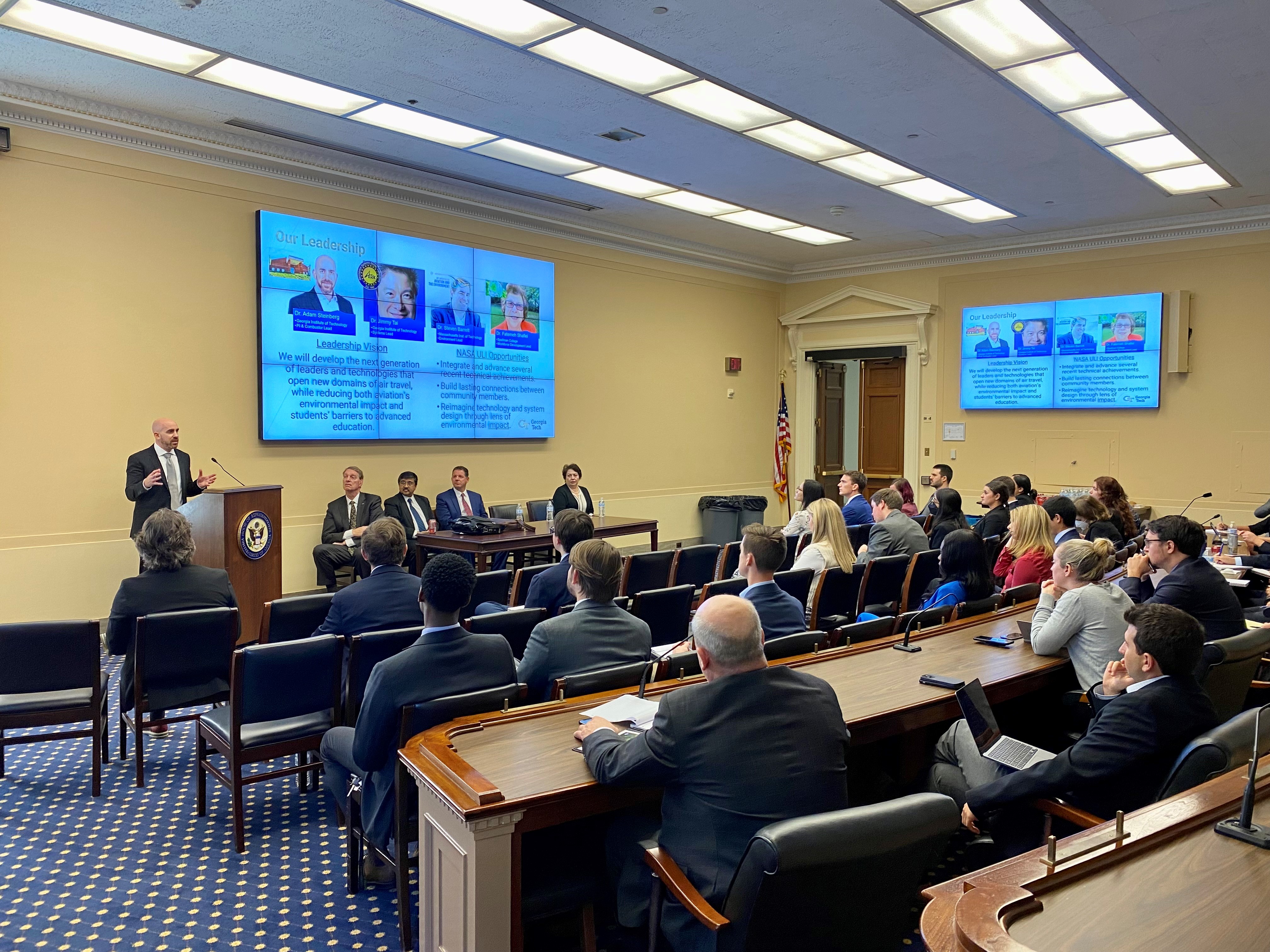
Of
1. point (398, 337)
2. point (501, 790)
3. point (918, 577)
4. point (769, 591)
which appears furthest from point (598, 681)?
point (398, 337)

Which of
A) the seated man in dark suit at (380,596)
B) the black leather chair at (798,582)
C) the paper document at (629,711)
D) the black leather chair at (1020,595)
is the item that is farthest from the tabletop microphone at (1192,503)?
the paper document at (629,711)

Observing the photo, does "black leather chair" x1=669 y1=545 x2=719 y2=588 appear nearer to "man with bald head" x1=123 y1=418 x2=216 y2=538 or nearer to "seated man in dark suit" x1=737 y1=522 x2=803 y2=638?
"seated man in dark suit" x1=737 y1=522 x2=803 y2=638

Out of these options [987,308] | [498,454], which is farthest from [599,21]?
[987,308]

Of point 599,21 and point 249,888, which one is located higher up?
point 599,21

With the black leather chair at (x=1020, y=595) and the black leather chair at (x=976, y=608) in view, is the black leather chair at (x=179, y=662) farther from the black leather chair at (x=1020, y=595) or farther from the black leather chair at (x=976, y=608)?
the black leather chair at (x=1020, y=595)

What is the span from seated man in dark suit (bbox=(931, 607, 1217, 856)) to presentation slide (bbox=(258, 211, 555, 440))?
257 inches

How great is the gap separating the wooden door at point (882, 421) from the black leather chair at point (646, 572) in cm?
681

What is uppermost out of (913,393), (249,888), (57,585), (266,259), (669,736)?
(266,259)

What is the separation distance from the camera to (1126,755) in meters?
2.40

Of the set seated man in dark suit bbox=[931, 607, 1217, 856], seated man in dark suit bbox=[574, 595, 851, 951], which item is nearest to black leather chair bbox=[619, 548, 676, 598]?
seated man in dark suit bbox=[931, 607, 1217, 856]

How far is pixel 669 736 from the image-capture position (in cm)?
202

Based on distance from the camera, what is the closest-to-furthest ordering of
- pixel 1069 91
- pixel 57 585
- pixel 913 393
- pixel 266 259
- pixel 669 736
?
pixel 669 736, pixel 1069 91, pixel 57 585, pixel 266 259, pixel 913 393

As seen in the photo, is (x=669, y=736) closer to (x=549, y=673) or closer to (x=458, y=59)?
(x=549, y=673)

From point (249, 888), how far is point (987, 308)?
402 inches
